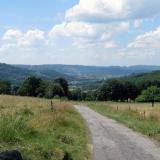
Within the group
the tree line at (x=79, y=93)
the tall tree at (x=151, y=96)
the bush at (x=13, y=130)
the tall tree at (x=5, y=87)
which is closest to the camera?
the bush at (x=13, y=130)

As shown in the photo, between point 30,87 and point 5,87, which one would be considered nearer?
point 30,87

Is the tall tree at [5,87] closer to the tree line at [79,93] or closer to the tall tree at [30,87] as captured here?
the tree line at [79,93]

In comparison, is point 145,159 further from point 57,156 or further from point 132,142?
point 132,142

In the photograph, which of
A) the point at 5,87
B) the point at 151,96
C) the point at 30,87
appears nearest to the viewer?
the point at 151,96

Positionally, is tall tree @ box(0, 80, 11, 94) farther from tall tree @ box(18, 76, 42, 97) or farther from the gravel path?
the gravel path

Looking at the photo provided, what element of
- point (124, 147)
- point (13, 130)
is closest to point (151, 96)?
point (124, 147)

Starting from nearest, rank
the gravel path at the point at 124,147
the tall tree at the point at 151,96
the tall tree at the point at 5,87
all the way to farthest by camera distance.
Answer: the gravel path at the point at 124,147 < the tall tree at the point at 151,96 < the tall tree at the point at 5,87

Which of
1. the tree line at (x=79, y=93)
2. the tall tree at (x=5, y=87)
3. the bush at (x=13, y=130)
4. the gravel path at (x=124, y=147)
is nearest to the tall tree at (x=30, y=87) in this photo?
the tree line at (x=79, y=93)

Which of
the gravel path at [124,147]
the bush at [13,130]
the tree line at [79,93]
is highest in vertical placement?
the bush at [13,130]

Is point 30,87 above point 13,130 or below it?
below

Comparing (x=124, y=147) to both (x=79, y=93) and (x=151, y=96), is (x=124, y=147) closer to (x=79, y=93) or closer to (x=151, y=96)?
(x=151, y=96)

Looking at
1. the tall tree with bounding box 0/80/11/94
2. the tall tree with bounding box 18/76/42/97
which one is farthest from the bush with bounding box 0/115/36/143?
the tall tree with bounding box 0/80/11/94

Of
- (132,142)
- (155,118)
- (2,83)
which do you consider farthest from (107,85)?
(132,142)

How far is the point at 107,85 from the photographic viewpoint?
144m
